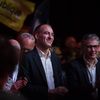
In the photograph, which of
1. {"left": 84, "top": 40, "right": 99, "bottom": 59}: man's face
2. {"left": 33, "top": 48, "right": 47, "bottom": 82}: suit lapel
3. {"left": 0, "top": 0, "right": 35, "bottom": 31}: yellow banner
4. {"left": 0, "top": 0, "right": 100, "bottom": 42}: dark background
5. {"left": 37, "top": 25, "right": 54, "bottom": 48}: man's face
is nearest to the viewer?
{"left": 33, "top": 48, "right": 47, "bottom": 82}: suit lapel

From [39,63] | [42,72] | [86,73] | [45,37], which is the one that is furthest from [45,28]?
[86,73]

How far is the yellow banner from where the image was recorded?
8.20m

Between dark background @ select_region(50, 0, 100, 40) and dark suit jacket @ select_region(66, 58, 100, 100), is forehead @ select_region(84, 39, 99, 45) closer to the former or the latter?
dark suit jacket @ select_region(66, 58, 100, 100)

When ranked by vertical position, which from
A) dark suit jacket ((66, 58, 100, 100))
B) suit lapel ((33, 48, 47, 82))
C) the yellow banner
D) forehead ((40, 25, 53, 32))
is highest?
the yellow banner

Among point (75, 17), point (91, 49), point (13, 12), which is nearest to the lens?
point (91, 49)

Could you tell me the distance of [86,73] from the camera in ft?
22.6

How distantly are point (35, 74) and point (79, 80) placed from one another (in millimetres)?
597

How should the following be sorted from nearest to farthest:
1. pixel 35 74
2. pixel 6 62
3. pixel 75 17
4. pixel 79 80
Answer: pixel 6 62 → pixel 35 74 → pixel 79 80 → pixel 75 17

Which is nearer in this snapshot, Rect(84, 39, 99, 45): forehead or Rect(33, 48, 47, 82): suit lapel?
Rect(33, 48, 47, 82): suit lapel

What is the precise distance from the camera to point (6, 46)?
167 inches

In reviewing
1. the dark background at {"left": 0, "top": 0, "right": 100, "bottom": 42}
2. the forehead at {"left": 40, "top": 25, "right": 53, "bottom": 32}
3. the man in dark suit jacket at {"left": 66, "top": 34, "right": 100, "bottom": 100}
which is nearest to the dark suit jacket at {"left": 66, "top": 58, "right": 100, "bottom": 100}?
the man in dark suit jacket at {"left": 66, "top": 34, "right": 100, "bottom": 100}

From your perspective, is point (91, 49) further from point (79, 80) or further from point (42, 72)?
point (42, 72)

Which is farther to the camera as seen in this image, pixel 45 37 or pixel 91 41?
pixel 91 41

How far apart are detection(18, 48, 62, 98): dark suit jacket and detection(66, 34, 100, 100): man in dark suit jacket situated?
0.20 m
